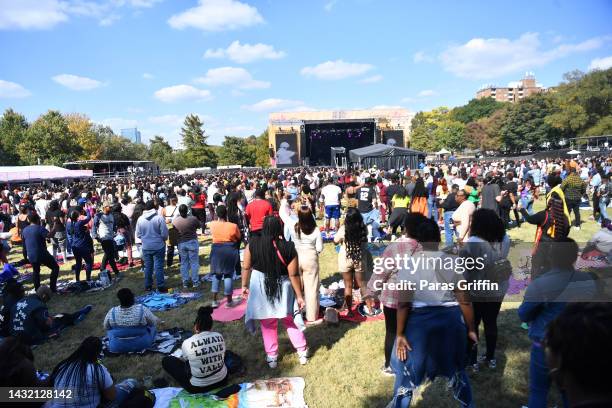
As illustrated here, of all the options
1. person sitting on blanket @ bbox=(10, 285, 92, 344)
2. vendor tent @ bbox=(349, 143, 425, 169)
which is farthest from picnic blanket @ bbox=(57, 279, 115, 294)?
vendor tent @ bbox=(349, 143, 425, 169)

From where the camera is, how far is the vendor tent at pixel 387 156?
61.3ft

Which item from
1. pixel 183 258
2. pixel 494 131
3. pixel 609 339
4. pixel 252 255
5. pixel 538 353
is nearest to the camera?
pixel 609 339

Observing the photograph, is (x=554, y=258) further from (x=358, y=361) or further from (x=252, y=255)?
(x=252, y=255)

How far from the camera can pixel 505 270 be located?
10.5 feet

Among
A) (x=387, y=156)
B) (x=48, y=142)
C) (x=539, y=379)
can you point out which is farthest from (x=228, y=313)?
(x=48, y=142)

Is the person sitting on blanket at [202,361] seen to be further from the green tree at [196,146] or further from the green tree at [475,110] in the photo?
the green tree at [475,110]

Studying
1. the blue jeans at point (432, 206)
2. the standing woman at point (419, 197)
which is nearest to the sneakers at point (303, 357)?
the standing woman at point (419, 197)

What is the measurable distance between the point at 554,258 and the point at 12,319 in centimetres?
543

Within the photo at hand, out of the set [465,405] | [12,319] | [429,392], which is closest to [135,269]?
[12,319]

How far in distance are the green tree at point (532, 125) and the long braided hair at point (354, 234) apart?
53.8m

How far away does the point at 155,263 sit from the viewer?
6316 mm

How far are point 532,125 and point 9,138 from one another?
67396 mm

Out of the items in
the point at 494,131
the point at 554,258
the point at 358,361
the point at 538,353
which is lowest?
the point at 358,361

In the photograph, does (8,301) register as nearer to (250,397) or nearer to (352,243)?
(250,397)
